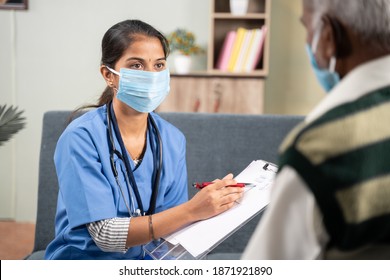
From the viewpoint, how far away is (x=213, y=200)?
90 cm

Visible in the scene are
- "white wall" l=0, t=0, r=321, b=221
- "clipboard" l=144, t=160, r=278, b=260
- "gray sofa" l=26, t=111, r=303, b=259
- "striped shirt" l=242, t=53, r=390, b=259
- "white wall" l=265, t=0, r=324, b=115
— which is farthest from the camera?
"white wall" l=265, t=0, r=324, b=115

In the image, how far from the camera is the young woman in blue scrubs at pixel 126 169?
36.0 inches

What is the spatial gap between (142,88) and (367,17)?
0.61 meters

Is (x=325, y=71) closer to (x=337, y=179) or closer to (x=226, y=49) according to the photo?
(x=337, y=179)

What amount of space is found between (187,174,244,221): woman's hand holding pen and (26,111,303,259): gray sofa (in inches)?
14.4

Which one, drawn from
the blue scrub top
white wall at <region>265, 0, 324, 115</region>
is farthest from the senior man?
white wall at <region>265, 0, 324, 115</region>

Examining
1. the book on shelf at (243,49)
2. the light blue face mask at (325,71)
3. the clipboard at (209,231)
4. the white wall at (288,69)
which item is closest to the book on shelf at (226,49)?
the book on shelf at (243,49)

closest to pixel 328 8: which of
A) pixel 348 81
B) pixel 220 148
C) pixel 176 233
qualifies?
pixel 348 81

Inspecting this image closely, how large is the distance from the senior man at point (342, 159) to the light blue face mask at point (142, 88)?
1.80 ft

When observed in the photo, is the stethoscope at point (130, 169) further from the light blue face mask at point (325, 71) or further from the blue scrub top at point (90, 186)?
the light blue face mask at point (325, 71)

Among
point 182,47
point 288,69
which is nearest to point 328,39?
point 182,47

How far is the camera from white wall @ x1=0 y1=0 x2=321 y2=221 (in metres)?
2.49

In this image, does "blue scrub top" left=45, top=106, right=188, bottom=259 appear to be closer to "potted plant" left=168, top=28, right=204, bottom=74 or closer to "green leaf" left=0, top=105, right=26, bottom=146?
"green leaf" left=0, top=105, right=26, bottom=146

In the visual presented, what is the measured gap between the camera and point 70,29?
2.59 metres
